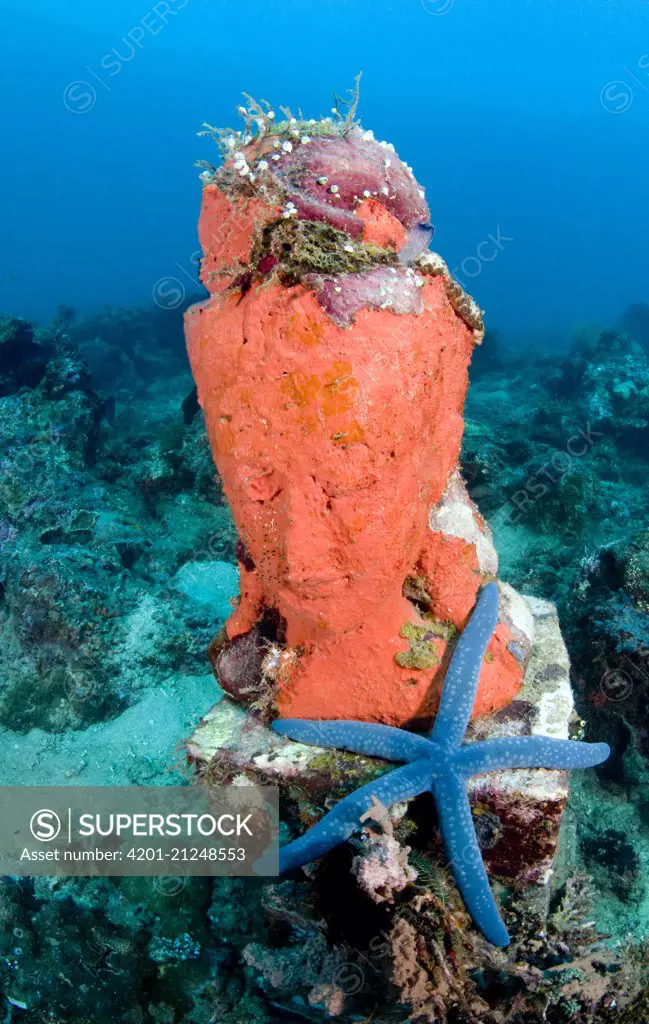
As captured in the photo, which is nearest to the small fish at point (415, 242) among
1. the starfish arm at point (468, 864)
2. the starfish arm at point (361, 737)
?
the starfish arm at point (361, 737)

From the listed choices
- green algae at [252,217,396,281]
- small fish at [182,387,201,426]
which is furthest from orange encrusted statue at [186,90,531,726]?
small fish at [182,387,201,426]

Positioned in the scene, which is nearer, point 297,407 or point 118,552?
point 297,407

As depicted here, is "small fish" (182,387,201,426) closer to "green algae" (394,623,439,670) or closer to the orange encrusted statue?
the orange encrusted statue

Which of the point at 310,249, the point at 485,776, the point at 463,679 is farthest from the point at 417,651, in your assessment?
the point at 310,249

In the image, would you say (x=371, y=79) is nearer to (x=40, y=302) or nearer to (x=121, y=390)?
(x=40, y=302)

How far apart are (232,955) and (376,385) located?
4.06 meters

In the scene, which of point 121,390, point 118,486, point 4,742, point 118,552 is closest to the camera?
point 4,742

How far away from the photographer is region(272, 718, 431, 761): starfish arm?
3061 mm

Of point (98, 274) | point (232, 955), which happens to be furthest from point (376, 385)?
point (98, 274)

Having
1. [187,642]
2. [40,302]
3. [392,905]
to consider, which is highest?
[40,302]

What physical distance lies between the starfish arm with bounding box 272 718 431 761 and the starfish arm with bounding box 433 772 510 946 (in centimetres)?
29

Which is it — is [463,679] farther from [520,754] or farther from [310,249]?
[310,249]

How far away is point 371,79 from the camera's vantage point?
144000 millimetres

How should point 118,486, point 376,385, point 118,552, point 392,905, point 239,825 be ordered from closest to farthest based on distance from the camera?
point 376,385, point 392,905, point 239,825, point 118,552, point 118,486
